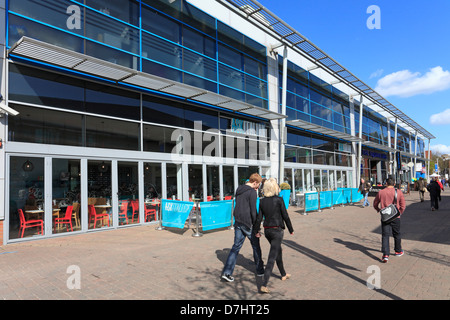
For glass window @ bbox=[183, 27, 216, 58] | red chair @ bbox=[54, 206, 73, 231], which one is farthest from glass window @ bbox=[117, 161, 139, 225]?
glass window @ bbox=[183, 27, 216, 58]

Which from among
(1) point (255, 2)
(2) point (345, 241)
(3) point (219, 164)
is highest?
(1) point (255, 2)

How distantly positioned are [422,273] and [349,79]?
1853 centimetres

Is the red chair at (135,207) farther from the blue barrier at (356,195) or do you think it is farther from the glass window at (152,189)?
the blue barrier at (356,195)

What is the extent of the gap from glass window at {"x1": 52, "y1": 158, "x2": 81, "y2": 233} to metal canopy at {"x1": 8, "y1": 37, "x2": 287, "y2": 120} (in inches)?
110

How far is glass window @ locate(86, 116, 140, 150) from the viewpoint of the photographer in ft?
31.0

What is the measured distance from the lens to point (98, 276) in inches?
199

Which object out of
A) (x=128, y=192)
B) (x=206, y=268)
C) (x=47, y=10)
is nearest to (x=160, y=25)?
(x=47, y=10)

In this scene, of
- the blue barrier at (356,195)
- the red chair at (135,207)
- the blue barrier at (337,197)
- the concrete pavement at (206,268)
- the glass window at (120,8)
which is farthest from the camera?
the blue barrier at (356,195)

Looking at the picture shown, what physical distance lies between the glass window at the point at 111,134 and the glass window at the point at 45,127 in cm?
34

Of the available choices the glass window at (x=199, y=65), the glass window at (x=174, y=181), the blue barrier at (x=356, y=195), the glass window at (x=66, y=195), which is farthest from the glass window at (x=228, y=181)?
the blue barrier at (x=356, y=195)

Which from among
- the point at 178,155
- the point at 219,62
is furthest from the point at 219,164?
the point at 219,62

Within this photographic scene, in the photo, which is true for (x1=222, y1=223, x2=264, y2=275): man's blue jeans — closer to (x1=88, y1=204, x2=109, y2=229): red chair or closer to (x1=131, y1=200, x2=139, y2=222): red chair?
(x1=88, y1=204, x2=109, y2=229): red chair

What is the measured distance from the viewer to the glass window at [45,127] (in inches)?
314
